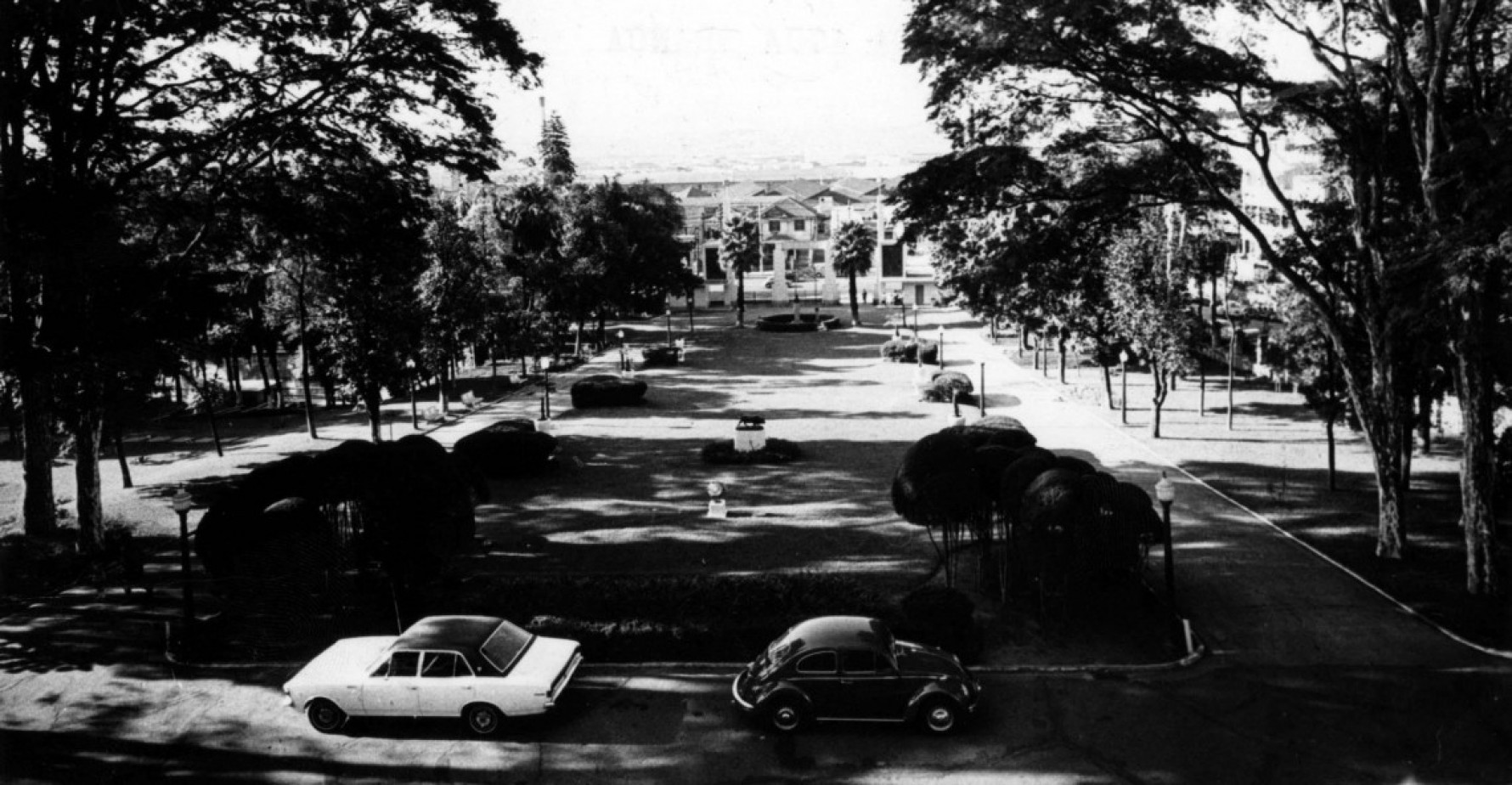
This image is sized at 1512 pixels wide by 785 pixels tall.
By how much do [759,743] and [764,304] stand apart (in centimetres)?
8290

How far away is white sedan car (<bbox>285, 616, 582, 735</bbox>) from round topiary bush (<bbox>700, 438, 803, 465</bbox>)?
16.3 metres

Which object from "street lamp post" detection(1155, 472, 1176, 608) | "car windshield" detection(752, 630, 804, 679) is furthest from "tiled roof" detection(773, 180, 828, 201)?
"car windshield" detection(752, 630, 804, 679)

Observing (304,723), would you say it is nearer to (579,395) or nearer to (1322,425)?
(579,395)

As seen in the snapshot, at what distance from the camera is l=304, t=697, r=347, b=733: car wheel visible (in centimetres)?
1330

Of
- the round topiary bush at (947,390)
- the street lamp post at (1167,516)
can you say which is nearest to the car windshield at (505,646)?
the street lamp post at (1167,516)

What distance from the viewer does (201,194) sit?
3091cm

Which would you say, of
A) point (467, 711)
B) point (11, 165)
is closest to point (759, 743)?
point (467, 711)

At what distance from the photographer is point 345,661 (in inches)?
543

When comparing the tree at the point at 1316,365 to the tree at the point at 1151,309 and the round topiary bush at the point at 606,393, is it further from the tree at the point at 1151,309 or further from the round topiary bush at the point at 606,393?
the round topiary bush at the point at 606,393

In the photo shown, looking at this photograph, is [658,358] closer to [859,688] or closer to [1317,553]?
[1317,553]

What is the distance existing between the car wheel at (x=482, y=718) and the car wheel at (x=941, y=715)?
18.4 feet

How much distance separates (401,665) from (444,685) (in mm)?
736

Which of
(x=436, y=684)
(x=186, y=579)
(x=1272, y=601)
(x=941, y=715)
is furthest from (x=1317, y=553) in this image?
(x=186, y=579)

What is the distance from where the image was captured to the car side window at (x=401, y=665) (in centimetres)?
1327
